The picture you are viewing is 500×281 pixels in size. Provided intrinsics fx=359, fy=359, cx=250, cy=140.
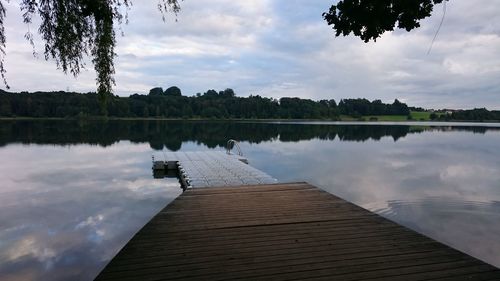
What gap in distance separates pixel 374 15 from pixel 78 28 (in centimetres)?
321

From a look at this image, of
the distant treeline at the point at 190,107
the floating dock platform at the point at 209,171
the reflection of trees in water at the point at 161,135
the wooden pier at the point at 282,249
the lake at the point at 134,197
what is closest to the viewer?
the wooden pier at the point at 282,249

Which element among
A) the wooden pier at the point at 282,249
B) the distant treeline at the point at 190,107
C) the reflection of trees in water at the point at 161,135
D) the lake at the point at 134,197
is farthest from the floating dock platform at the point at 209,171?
the distant treeline at the point at 190,107

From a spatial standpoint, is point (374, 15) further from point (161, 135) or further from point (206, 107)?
point (206, 107)

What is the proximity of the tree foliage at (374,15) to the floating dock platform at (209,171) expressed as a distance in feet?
25.2

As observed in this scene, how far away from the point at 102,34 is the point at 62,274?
4.26 m

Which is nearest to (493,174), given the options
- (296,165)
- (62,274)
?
(296,165)

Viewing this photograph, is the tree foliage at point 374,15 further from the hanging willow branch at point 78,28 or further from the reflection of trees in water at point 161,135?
the reflection of trees in water at point 161,135

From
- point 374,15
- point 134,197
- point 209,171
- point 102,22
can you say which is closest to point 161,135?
point 209,171

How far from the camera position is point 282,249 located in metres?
4.38

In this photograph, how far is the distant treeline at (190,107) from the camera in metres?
76.3

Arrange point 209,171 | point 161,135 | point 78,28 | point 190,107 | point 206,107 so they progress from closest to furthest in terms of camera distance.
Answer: point 78,28
point 209,171
point 161,135
point 190,107
point 206,107

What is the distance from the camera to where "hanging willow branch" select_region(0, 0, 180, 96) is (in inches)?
149

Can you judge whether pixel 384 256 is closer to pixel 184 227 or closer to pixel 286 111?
pixel 184 227

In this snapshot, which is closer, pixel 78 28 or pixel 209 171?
pixel 78 28
